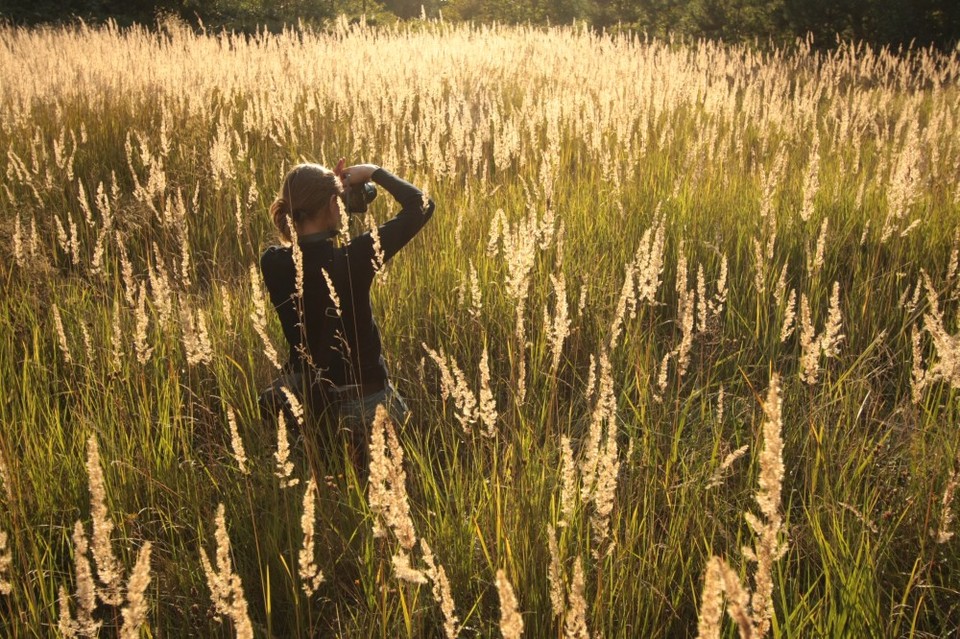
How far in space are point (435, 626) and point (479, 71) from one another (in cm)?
815

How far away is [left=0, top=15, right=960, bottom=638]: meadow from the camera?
1.56 metres

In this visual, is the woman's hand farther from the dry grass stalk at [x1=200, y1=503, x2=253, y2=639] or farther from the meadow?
the dry grass stalk at [x1=200, y1=503, x2=253, y2=639]

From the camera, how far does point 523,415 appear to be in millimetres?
2432

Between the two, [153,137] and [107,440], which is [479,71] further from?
[107,440]

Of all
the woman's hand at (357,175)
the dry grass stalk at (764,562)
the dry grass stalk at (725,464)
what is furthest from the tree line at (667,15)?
the dry grass stalk at (764,562)

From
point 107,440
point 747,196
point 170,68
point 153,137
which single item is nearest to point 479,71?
point 170,68

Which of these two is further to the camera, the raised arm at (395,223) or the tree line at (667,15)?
the tree line at (667,15)

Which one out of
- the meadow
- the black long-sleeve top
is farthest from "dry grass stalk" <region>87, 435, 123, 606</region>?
the black long-sleeve top

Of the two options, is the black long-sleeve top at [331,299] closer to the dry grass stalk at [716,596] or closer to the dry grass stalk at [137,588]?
the dry grass stalk at [137,588]

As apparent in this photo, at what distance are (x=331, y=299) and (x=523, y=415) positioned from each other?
33.8 inches

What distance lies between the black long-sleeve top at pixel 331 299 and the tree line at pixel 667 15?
25.0ft

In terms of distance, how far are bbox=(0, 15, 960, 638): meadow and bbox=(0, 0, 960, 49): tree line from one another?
6.14m

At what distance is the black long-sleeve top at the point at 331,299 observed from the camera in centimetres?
268

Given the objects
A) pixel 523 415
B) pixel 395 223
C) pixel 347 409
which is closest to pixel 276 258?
pixel 395 223
